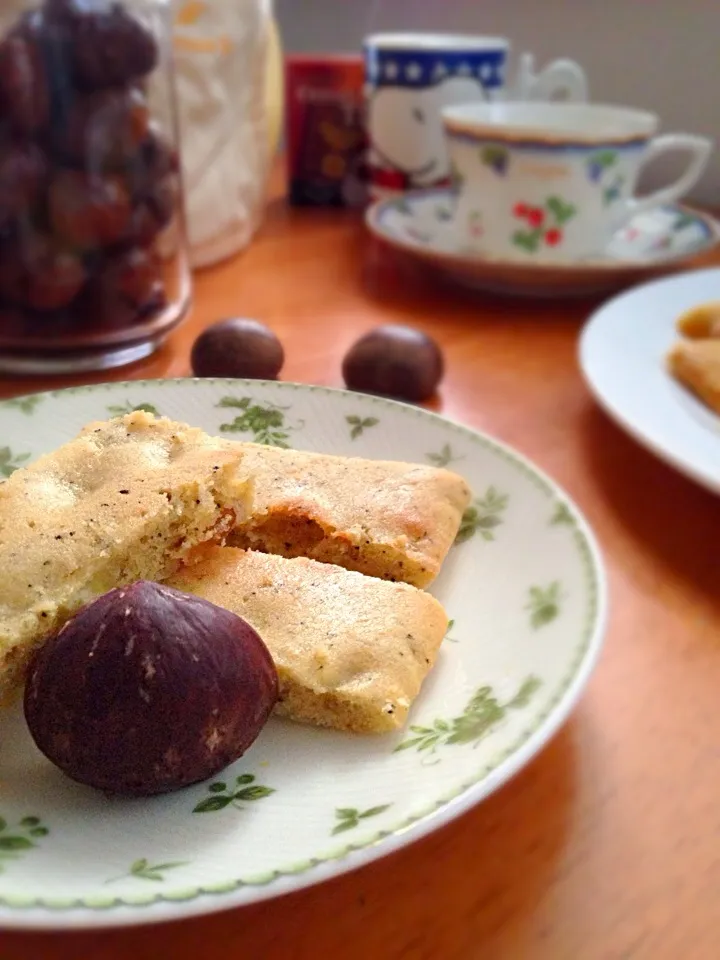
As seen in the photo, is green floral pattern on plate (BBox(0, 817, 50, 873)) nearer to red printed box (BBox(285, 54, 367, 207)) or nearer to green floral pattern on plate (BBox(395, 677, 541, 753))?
green floral pattern on plate (BBox(395, 677, 541, 753))

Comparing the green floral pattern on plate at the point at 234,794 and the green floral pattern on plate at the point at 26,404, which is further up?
the green floral pattern on plate at the point at 26,404

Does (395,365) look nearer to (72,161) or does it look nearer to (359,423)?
(359,423)

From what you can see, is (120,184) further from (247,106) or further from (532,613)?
(532,613)

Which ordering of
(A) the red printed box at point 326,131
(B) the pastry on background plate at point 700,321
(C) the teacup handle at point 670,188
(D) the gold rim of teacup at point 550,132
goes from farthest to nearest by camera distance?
(A) the red printed box at point 326,131
(C) the teacup handle at point 670,188
(D) the gold rim of teacup at point 550,132
(B) the pastry on background plate at point 700,321

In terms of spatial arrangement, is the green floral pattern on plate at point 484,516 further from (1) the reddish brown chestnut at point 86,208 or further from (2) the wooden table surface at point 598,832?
(1) the reddish brown chestnut at point 86,208

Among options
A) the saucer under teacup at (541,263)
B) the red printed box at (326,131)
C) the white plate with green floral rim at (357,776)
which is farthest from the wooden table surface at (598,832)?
the red printed box at (326,131)

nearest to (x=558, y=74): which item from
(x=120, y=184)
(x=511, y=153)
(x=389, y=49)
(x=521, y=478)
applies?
(x=389, y=49)

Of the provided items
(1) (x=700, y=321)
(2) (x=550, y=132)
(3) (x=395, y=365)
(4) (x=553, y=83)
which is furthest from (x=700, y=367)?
(4) (x=553, y=83)
